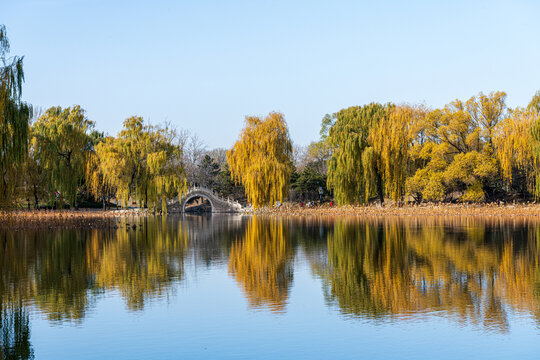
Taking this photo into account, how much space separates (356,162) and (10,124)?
31.6 metres

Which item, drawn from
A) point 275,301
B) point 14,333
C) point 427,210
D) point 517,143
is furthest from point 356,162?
point 14,333

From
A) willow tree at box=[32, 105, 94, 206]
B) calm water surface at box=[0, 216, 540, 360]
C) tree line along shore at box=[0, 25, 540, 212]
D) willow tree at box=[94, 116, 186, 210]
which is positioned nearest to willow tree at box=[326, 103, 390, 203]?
tree line along shore at box=[0, 25, 540, 212]

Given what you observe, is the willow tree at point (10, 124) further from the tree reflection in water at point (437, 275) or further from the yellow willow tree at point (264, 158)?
the yellow willow tree at point (264, 158)

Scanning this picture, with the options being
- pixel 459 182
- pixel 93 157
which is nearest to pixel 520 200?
pixel 459 182

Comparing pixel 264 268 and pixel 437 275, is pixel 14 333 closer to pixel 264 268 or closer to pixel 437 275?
pixel 264 268

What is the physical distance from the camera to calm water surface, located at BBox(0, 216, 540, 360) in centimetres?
926

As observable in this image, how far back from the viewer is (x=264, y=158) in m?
49.8

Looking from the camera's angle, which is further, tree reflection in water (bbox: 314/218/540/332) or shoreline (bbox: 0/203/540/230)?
shoreline (bbox: 0/203/540/230)

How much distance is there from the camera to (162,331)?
10.4 metres

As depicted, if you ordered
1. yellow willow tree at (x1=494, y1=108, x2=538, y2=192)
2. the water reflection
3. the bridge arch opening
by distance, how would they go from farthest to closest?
1. the bridge arch opening
2. yellow willow tree at (x1=494, y1=108, x2=538, y2=192)
3. the water reflection

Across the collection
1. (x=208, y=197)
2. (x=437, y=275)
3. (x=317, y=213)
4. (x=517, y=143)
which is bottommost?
(x=437, y=275)

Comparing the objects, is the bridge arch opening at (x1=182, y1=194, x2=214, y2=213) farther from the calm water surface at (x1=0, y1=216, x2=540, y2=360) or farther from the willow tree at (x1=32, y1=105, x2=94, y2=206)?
the calm water surface at (x1=0, y1=216, x2=540, y2=360)

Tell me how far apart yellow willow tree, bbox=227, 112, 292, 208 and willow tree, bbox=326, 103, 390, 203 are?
163 inches

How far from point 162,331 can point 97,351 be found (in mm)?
1435
